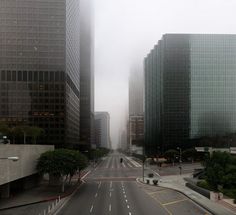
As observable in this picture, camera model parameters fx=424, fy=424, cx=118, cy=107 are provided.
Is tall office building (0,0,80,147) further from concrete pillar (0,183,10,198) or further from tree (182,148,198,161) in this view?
concrete pillar (0,183,10,198)

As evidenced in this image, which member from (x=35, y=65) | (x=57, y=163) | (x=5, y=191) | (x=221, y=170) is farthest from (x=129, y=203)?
(x=35, y=65)

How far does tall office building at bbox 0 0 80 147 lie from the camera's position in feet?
547

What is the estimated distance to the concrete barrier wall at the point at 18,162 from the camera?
5071cm

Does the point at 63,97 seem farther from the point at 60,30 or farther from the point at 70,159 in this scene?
the point at 70,159

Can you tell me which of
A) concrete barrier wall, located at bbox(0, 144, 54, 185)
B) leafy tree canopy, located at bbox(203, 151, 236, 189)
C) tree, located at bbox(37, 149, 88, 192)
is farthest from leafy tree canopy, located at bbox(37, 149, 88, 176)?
leafy tree canopy, located at bbox(203, 151, 236, 189)

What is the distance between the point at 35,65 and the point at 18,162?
117 m

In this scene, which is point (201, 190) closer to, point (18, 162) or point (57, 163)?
point (57, 163)

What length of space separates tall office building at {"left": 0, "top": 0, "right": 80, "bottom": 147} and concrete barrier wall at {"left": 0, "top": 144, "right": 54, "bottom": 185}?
9339 centimetres

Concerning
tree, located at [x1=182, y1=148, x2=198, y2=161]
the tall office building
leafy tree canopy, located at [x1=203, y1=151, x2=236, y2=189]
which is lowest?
tree, located at [x1=182, y1=148, x2=198, y2=161]

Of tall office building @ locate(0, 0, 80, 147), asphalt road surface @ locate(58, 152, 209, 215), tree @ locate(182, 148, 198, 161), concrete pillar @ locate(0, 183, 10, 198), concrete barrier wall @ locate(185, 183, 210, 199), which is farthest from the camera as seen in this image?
tree @ locate(182, 148, 198, 161)

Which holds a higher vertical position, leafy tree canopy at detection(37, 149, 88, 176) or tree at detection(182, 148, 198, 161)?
leafy tree canopy at detection(37, 149, 88, 176)

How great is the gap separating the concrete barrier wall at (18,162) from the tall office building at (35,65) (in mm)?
93388

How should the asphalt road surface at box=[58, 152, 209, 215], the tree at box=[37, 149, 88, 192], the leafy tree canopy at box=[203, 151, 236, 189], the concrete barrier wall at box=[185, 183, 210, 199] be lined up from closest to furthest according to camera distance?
the asphalt road surface at box=[58, 152, 209, 215] → the concrete barrier wall at box=[185, 183, 210, 199] → the leafy tree canopy at box=[203, 151, 236, 189] → the tree at box=[37, 149, 88, 192]

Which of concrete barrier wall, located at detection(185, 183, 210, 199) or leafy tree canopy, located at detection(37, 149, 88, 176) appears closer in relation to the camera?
concrete barrier wall, located at detection(185, 183, 210, 199)
